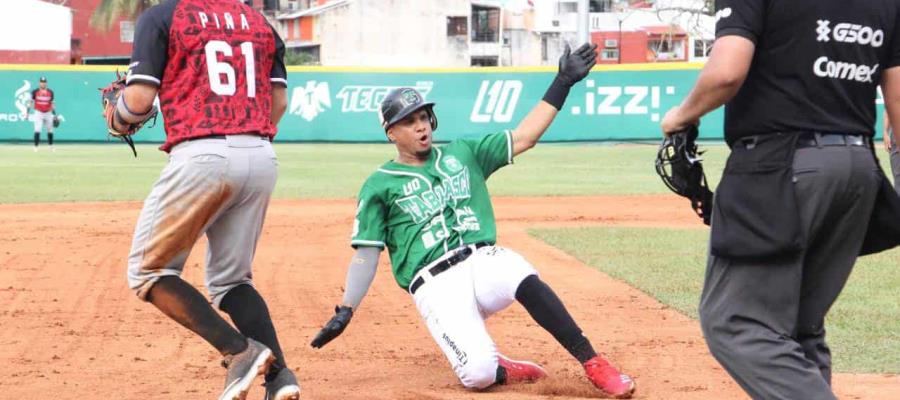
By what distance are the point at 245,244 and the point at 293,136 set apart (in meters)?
27.5

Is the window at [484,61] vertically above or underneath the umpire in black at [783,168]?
underneath

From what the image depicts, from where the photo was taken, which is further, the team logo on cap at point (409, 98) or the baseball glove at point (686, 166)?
the team logo on cap at point (409, 98)

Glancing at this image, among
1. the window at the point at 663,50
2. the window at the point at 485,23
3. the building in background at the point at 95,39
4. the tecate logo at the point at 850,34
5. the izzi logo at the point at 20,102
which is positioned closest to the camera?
the tecate logo at the point at 850,34

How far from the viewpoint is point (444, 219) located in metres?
5.92

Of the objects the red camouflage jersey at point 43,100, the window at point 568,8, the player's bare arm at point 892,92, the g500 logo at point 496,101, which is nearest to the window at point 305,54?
the window at point 568,8

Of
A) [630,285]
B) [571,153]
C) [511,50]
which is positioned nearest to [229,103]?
[630,285]

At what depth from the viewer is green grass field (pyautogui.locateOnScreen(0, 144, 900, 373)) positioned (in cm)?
768

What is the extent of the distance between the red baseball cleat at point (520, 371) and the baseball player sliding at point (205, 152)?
115 centimetres

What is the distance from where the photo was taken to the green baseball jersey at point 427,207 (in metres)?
5.89

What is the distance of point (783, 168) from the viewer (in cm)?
374

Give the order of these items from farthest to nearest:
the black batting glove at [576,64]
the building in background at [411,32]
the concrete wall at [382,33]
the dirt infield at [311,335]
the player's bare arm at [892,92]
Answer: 1. the concrete wall at [382,33]
2. the building in background at [411,32]
3. the dirt infield at [311,335]
4. the black batting glove at [576,64]
5. the player's bare arm at [892,92]

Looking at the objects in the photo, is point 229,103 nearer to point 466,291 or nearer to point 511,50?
point 466,291

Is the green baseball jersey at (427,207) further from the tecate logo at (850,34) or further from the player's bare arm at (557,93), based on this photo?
the tecate logo at (850,34)

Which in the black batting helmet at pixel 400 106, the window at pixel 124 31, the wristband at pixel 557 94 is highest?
the wristband at pixel 557 94
